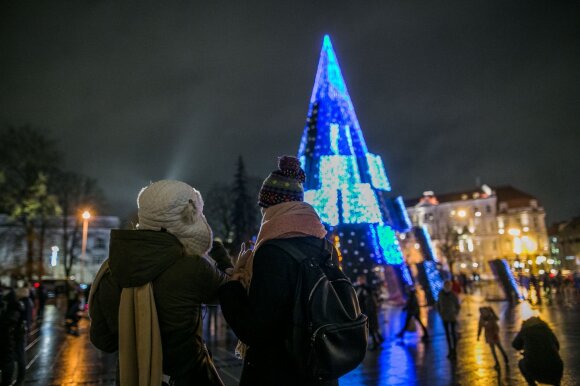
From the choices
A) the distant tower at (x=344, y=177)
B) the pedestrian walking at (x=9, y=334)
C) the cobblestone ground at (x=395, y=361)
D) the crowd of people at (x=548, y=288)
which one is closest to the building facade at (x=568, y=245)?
the crowd of people at (x=548, y=288)

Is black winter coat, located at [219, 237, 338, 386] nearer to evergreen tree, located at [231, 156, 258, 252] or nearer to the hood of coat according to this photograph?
the hood of coat

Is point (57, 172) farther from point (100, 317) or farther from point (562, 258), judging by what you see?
point (562, 258)

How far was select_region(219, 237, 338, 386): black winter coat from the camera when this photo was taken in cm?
210

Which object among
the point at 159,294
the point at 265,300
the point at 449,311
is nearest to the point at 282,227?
the point at 265,300

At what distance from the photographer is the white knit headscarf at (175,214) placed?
2.47 m

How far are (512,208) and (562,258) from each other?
28.7 meters

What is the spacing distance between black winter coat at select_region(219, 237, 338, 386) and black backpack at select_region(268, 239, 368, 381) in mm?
57

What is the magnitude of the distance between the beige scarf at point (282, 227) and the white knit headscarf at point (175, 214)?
27 centimetres

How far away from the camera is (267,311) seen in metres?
2.10

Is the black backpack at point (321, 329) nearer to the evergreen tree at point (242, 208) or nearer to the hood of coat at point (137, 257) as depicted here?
the hood of coat at point (137, 257)

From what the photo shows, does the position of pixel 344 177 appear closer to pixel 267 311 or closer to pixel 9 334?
pixel 9 334

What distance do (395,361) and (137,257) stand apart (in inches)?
351

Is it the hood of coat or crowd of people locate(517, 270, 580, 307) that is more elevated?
the hood of coat

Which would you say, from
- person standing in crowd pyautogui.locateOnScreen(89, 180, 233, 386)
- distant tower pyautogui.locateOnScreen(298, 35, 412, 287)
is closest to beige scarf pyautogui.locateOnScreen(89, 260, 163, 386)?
person standing in crowd pyautogui.locateOnScreen(89, 180, 233, 386)
